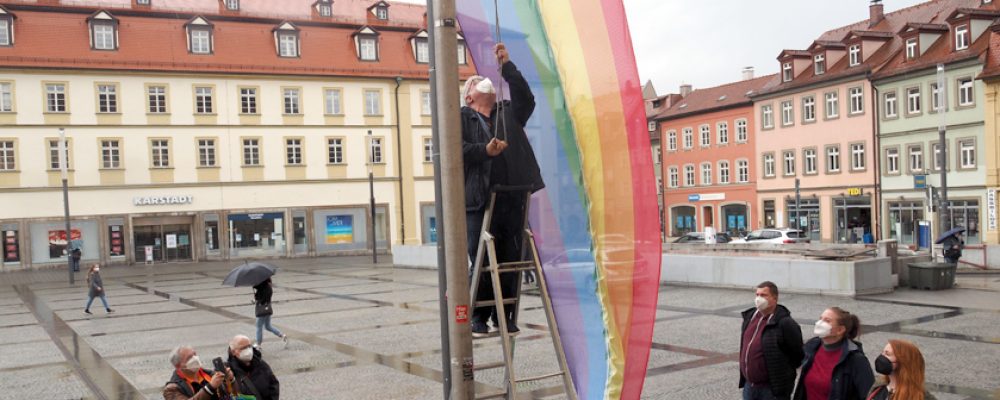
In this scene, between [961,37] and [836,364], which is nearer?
[836,364]

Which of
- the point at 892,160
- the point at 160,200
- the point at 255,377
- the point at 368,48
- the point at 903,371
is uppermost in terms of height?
the point at 368,48

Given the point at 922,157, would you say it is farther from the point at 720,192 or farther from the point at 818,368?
the point at 818,368

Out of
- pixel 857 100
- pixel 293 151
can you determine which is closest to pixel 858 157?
pixel 857 100

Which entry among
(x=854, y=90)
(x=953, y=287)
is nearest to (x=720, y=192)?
(x=854, y=90)

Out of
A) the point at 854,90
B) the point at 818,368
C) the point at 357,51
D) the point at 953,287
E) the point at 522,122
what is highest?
the point at 357,51

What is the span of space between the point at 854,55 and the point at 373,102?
2727 centimetres

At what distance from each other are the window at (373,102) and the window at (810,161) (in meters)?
25.3

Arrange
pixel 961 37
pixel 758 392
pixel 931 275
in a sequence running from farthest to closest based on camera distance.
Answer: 1. pixel 961 37
2. pixel 931 275
3. pixel 758 392

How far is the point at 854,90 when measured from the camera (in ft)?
154

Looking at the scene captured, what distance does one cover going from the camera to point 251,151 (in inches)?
1848

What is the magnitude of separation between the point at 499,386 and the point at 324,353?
4.38 meters

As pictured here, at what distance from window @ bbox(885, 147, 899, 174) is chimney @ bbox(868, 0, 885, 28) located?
10.4 m

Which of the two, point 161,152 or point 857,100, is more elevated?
point 857,100

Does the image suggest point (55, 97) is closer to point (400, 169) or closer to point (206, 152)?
point (206, 152)
